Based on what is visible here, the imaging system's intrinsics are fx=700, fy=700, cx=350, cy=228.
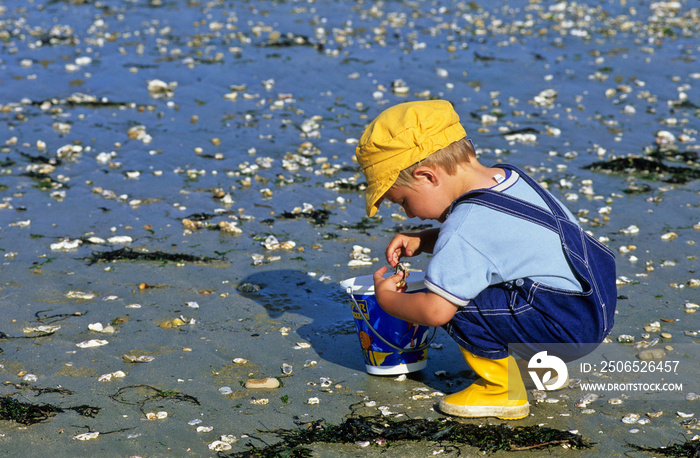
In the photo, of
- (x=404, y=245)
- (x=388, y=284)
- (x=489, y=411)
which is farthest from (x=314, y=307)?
(x=489, y=411)

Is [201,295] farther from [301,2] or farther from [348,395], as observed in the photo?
[301,2]

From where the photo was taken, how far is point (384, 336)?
13.9ft

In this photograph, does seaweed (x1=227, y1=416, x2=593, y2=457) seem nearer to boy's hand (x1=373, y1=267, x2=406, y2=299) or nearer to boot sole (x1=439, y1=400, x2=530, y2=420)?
boot sole (x1=439, y1=400, x2=530, y2=420)

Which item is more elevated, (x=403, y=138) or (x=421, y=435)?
(x=403, y=138)

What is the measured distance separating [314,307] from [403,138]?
2.00 metres

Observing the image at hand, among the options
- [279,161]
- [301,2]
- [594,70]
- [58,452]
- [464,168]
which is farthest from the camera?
[301,2]

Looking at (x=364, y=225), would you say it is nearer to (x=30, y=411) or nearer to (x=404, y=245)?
(x=404, y=245)

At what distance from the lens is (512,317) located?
12.0 ft

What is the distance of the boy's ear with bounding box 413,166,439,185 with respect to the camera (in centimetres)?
364

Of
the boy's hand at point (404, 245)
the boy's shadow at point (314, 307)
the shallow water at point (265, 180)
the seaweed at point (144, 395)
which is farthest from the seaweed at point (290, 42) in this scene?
the seaweed at point (144, 395)

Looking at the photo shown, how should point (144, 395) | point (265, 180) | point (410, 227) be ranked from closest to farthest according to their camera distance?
point (144, 395) < point (410, 227) < point (265, 180)

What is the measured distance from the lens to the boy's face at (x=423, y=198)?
374 cm

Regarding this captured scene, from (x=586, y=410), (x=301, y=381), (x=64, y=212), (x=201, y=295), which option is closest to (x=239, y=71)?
(x=64, y=212)

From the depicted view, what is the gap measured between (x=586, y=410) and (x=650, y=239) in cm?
275
